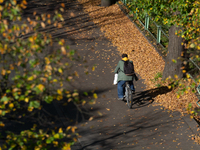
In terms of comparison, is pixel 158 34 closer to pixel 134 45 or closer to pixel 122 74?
pixel 134 45

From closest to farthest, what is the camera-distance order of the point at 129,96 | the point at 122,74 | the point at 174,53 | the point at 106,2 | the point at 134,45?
the point at 122,74 → the point at 129,96 → the point at 174,53 → the point at 134,45 → the point at 106,2

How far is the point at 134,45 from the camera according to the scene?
13.5 meters

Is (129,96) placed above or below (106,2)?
below

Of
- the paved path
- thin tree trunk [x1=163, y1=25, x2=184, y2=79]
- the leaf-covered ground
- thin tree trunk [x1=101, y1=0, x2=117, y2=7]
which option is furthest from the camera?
thin tree trunk [x1=101, y1=0, x2=117, y2=7]

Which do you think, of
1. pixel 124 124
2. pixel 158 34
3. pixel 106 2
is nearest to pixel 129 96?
pixel 124 124

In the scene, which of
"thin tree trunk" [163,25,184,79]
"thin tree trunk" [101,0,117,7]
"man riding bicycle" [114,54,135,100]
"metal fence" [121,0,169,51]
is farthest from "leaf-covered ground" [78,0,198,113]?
"man riding bicycle" [114,54,135,100]

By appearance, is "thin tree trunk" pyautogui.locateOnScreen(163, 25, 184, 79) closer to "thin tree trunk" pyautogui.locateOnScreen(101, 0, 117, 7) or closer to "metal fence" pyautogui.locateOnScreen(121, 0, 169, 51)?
"metal fence" pyautogui.locateOnScreen(121, 0, 169, 51)

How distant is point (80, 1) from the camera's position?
19656mm

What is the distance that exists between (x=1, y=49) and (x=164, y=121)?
5841 mm

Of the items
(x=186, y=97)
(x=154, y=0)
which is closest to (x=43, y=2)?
(x=154, y=0)

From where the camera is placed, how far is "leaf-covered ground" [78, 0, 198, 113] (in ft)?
31.3

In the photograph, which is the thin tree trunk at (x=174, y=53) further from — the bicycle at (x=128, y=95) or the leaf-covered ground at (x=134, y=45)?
the bicycle at (x=128, y=95)

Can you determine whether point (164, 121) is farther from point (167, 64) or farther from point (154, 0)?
point (154, 0)

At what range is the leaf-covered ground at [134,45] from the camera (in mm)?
9531
